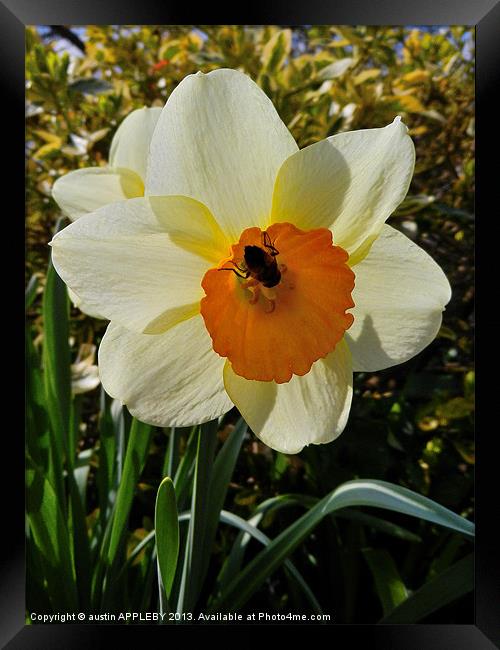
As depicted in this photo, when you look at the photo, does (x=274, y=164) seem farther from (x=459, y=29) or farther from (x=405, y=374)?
(x=405, y=374)

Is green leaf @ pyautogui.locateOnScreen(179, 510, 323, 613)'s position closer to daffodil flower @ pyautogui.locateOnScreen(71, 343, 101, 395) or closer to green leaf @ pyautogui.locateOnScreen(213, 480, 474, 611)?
green leaf @ pyautogui.locateOnScreen(213, 480, 474, 611)

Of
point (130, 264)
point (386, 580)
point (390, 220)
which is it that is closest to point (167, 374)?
point (130, 264)

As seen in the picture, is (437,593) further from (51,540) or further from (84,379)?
(84,379)

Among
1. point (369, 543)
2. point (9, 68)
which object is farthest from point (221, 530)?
point (9, 68)

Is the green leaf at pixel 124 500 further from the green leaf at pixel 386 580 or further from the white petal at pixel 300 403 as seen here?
the green leaf at pixel 386 580

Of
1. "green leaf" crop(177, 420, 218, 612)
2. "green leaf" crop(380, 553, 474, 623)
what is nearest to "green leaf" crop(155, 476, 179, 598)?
"green leaf" crop(177, 420, 218, 612)

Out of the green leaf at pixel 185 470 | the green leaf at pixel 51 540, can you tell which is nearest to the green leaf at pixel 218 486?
the green leaf at pixel 185 470
